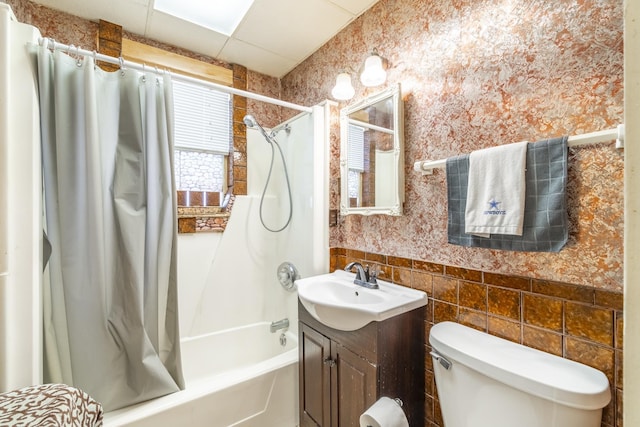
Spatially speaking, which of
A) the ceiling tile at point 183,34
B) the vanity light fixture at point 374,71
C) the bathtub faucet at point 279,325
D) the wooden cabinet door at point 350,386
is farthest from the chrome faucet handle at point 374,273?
Result: the ceiling tile at point 183,34

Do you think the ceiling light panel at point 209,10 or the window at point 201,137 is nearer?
the ceiling light panel at point 209,10

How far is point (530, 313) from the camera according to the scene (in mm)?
951

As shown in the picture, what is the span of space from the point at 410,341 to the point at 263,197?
1.50 m

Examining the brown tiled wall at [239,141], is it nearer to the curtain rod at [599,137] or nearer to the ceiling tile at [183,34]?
the ceiling tile at [183,34]

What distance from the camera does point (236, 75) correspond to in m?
2.20

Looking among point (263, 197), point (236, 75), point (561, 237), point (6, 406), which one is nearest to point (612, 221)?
point (561, 237)

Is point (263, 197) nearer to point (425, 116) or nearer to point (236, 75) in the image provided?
point (236, 75)

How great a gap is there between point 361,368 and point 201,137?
6.16 feet

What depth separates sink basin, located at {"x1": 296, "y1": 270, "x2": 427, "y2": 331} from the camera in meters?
1.07

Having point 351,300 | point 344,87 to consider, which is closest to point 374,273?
point 351,300

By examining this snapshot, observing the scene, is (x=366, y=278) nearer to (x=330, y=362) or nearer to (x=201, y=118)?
(x=330, y=362)

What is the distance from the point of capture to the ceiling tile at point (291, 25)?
1.58 metres

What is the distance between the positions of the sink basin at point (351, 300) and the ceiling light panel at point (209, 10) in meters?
1.66

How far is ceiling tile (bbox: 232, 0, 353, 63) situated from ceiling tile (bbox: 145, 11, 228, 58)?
18 centimetres
